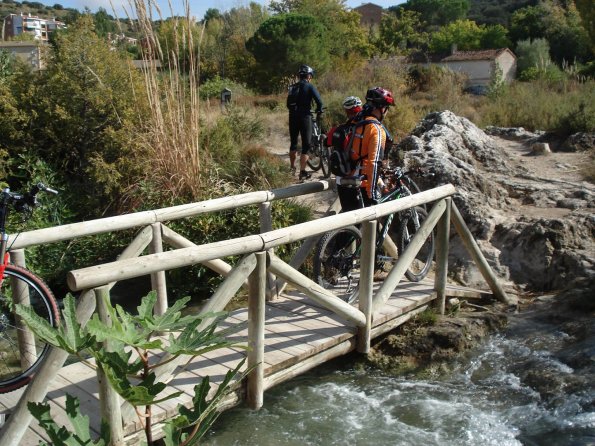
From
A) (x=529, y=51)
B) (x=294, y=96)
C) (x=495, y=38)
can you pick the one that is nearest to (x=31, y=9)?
(x=495, y=38)

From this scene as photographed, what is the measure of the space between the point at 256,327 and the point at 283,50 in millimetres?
24665

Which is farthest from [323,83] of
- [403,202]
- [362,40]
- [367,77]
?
[362,40]

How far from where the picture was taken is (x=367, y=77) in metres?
19.7

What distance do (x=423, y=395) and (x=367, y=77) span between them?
52.6 feet

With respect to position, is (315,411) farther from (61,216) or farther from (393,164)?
(393,164)

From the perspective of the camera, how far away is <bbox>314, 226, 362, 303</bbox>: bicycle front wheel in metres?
5.41

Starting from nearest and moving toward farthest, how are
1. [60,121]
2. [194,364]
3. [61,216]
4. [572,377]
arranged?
[194,364], [572,377], [61,216], [60,121]

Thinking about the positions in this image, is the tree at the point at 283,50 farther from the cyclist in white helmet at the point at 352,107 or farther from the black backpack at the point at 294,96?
the cyclist in white helmet at the point at 352,107

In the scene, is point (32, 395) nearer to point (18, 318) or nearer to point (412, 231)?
point (18, 318)

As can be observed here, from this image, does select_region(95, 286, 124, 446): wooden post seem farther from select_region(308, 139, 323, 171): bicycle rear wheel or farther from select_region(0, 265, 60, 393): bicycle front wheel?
select_region(308, 139, 323, 171): bicycle rear wheel

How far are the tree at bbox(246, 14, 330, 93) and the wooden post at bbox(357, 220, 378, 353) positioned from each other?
22126 mm

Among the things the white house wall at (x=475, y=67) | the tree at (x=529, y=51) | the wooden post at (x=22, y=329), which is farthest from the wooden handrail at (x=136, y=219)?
the tree at (x=529, y=51)

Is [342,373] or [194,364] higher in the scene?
[194,364]

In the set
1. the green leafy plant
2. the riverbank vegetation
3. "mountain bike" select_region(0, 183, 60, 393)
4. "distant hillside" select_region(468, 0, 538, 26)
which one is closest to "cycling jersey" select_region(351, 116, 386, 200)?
the riverbank vegetation
